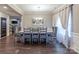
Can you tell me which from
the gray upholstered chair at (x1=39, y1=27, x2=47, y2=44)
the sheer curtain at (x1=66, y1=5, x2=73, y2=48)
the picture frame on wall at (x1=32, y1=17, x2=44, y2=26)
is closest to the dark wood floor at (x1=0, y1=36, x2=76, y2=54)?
the sheer curtain at (x1=66, y1=5, x2=73, y2=48)

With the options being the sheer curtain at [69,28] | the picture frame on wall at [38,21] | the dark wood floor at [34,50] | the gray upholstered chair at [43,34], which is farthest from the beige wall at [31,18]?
the dark wood floor at [34,50]

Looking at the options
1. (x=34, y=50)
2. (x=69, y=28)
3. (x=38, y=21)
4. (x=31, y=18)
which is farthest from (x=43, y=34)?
(x=34, y=50)

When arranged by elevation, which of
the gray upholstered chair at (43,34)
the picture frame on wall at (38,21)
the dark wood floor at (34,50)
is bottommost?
the dark wood floor at (34,50)

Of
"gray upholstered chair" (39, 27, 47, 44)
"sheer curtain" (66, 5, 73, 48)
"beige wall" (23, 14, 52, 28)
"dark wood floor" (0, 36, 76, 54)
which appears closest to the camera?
"dark wood floor" (0, 36, 76, 54)

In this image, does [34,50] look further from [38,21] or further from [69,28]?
[38,21]

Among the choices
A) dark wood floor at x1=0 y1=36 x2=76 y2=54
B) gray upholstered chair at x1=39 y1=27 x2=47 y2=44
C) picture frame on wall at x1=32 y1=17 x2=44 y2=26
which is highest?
picture frame on wall at x1=32 y1=17 x2=44 y2=26

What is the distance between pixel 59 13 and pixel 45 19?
85 centimetres

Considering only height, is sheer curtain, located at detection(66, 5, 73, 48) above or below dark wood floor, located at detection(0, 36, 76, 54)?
above

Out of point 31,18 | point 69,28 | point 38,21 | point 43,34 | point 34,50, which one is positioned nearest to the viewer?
point 34,50

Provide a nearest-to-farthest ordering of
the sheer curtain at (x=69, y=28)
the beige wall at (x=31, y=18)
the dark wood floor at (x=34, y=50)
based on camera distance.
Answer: the dark wood floor at (x=34, y=50), the sheer curtain at (x=69, y=28), the beige wall at (x=31, y=18)

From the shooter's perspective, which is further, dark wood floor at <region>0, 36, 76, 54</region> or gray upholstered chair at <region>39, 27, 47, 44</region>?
gray upholstered chair at <region>39, 27, 47, 44</region>

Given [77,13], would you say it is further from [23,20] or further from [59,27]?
[23,20]

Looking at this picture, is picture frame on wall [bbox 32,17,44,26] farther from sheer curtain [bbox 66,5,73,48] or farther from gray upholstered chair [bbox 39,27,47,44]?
sheer curtain [bbox 66,5,73,48]

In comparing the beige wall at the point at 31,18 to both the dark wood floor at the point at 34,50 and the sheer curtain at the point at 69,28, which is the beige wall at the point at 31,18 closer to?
the sheer curtain at the point at 69,28
